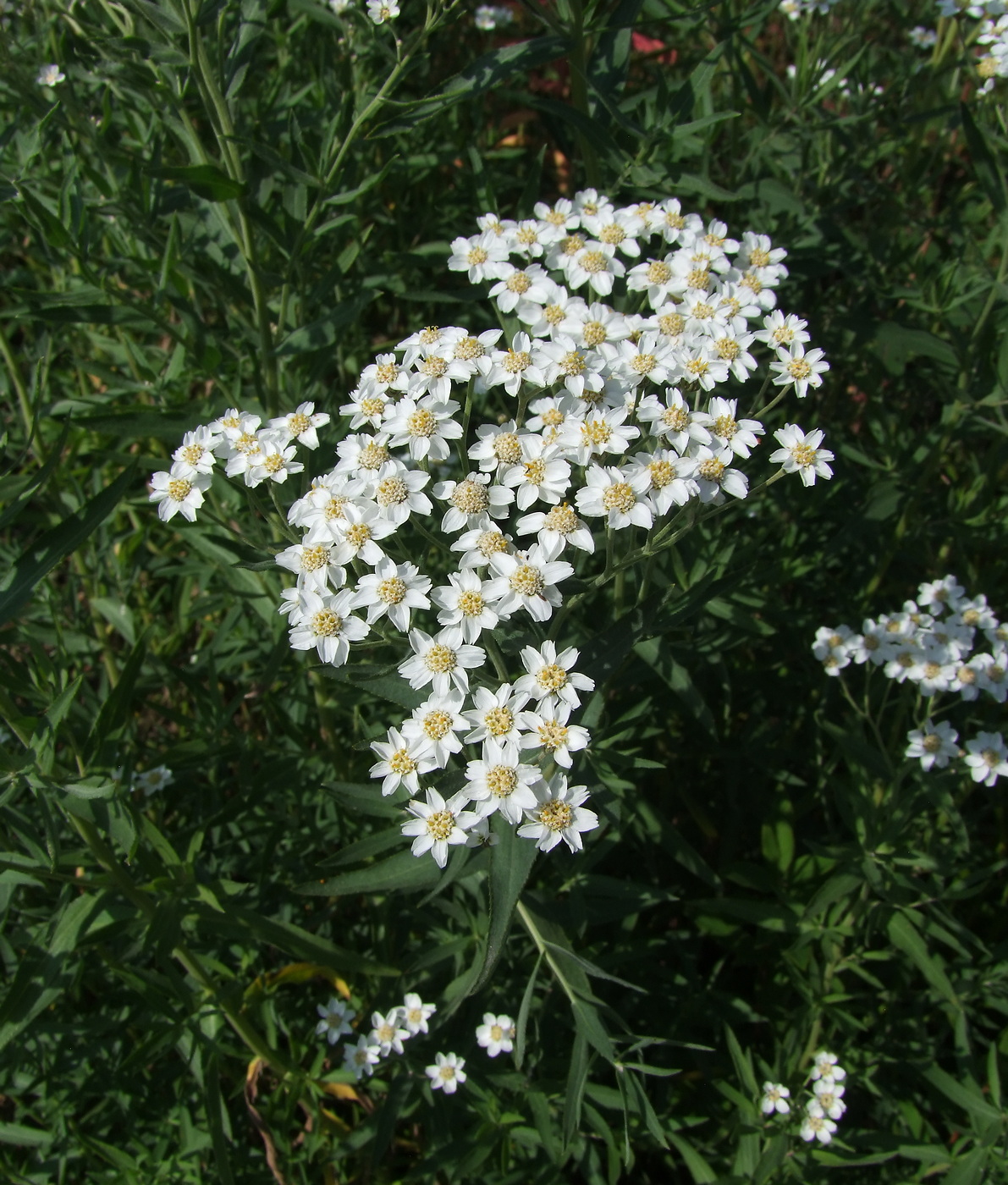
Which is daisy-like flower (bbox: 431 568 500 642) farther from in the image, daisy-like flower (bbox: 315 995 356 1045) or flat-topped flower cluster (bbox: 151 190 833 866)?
daisy-like flower (bbox: 315 995 356 1045)

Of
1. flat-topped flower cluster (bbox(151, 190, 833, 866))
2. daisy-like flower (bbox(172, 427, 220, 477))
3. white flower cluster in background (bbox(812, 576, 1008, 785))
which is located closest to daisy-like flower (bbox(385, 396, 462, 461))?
flat-topped flower cluster (bbox(151, 190, 833, 866))

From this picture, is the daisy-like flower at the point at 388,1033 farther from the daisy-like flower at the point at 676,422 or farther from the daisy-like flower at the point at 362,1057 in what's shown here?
the daisy-like flower at the point at 676,422

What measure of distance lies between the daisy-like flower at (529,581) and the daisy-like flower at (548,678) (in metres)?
0.09

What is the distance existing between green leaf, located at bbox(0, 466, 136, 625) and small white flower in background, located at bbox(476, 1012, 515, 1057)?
6.83ft

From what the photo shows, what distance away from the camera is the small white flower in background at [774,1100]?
A: 10.6 ft

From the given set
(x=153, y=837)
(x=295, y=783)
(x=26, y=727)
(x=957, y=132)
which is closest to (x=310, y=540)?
(x=26, y=727)

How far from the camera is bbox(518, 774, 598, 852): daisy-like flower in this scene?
2.28 m

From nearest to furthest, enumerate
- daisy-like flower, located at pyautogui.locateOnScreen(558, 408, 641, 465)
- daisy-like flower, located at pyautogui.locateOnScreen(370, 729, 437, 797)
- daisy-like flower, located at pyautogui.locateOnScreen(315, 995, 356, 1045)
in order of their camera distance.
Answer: daisy-like flower, located at pyautogui.locateOnScreen(370, 729, 437, 797) < daisy-like flower, located at pyautogui.locateOnScreen(558, 408, 641, 465) < daisy-like flower, located at pyautogui.locateOnScreen(315, 995, 356, 1045)

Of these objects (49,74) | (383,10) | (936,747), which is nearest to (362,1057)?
(936,747)

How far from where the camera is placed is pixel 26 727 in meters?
2.45

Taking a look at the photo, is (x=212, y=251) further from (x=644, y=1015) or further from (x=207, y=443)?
(x=644, y=1015)

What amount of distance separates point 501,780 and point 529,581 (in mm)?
488

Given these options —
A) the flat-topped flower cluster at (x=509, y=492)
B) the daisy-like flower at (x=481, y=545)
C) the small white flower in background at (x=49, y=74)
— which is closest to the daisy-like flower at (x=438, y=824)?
the flat-topped flower cluster at (x=509, y=492)

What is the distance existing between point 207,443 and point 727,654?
98.9 inches
